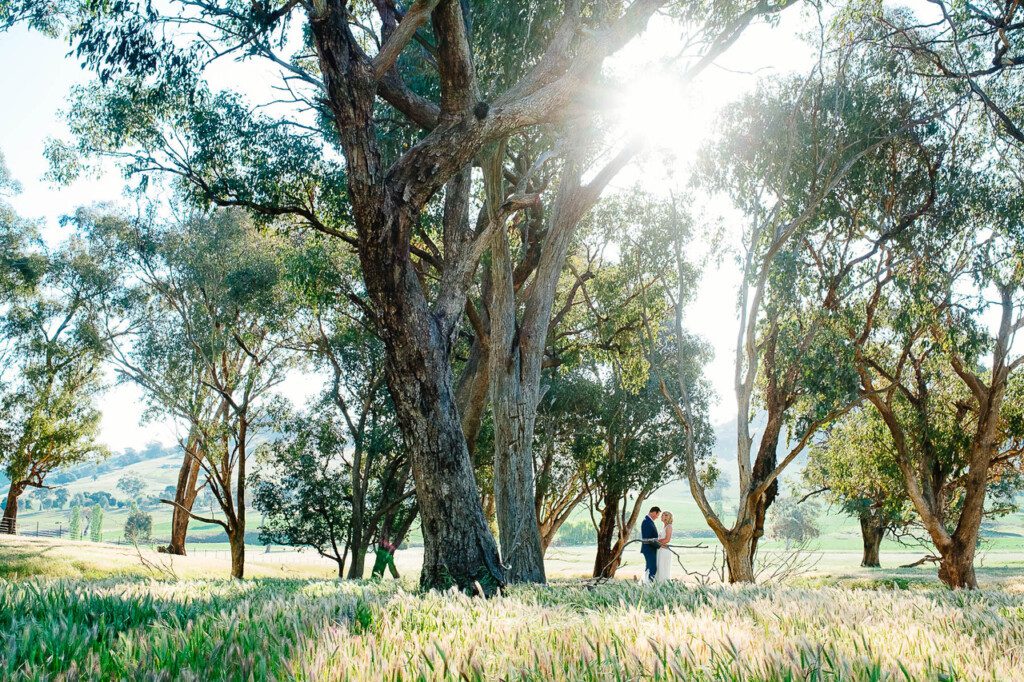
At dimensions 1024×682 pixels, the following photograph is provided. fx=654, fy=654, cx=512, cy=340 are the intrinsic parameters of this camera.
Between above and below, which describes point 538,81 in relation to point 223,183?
below

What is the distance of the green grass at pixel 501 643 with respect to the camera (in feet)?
5.60

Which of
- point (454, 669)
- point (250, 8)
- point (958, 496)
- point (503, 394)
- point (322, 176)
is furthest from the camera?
point (958, 496)

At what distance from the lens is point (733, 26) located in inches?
400

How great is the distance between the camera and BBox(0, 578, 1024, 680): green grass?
67.2 inches

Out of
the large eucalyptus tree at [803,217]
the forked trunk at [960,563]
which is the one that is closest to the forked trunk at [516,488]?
the large eucalyptus tree at [803,217]

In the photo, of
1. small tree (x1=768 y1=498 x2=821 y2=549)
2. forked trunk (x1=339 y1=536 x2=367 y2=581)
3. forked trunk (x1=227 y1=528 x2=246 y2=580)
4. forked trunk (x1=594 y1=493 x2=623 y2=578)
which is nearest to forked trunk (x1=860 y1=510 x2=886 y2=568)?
forked trunk (x1=594 y1=493 x2=623 y2=578)

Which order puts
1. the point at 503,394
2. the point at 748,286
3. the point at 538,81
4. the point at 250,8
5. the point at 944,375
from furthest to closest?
A: the point at 944,375, the point at 748,286, the point at 250,8, the point at 503,394, the point at 538,81

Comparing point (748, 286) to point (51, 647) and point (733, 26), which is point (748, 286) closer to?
point (733, 26)

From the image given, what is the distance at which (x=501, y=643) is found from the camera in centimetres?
219

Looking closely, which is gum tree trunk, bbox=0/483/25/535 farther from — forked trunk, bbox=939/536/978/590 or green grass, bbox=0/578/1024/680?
forked trunk, bbox=939/536/978/590

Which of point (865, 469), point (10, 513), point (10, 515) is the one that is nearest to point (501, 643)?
point (865, 469)

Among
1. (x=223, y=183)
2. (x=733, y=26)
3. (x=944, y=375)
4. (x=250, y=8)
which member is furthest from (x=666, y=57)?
(x=944, y=375)

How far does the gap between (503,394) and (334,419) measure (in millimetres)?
16133

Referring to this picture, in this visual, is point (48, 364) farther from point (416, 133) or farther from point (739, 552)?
point (739, 552)
